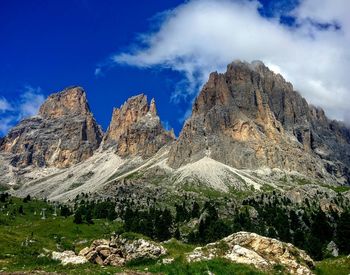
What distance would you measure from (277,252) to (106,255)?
1713 centimetres

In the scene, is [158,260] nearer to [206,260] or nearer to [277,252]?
[206,260]

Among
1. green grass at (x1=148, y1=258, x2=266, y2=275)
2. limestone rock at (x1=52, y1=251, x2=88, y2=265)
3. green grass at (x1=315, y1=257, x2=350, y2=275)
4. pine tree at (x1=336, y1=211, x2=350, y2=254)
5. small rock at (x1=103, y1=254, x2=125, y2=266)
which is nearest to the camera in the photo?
green grass at (x1=148, y1=258, x2=266, y2=275)

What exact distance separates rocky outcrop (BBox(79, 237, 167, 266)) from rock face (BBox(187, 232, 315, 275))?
4.46 metres

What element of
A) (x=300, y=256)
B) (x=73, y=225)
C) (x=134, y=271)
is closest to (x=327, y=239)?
(x=73, y=225)

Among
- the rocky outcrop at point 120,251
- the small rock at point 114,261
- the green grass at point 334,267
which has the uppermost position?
the rocky outcrop at point 120,251

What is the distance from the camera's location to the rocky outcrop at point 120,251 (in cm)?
4488

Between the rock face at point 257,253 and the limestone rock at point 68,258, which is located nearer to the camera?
the rock face at point 257,253

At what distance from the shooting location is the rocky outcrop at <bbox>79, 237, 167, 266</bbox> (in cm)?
4488

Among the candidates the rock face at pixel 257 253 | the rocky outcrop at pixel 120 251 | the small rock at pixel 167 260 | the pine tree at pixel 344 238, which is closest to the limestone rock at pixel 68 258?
the rocky outcrop at pixel 120 251

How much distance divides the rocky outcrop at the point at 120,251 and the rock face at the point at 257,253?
14.6 feet

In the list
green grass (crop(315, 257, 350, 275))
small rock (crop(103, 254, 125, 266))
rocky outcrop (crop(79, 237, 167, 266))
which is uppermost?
rocky outcrop (crop(79, 237, 167, 266))

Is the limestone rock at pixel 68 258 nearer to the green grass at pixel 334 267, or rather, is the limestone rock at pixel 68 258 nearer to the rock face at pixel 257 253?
the rock face at pixel 257 253

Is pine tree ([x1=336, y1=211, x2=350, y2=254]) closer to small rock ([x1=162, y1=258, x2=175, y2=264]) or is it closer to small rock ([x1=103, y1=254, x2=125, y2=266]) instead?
small rock ([x1=103, y1=254, x2=125, y2=266])

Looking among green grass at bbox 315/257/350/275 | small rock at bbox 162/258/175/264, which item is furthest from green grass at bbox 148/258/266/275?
green grass at bbox 315/257/350/275
